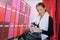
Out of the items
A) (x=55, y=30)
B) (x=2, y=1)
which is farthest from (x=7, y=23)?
(x=55, y=30)

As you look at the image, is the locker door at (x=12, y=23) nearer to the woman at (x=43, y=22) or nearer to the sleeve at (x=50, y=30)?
the woman at (x=43, y=22)

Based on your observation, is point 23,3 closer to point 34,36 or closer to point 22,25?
point 22,25

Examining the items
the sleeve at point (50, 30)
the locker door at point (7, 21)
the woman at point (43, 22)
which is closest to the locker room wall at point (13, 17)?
the locker door at point (7, 21)

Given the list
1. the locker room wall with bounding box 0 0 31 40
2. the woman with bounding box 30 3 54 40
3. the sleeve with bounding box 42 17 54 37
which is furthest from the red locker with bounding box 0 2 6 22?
the sleeve with bounding box 42 17 54 37

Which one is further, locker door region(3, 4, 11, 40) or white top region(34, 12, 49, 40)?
white top region(34, 12, 49, 40)

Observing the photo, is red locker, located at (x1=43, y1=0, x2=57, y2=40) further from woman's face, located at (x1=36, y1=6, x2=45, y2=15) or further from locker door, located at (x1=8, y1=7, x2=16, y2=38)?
locker door, located at (x1=8, y1=7, x2=16, y2=38)

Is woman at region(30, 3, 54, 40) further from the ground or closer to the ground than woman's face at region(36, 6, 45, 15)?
closer to the ground

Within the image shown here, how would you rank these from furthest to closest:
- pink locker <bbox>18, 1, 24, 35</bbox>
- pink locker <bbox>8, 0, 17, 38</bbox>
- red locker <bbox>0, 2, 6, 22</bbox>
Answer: pink locker <bbox>18, 1, 24, 35</bbox>, pink locker <bbox>8, 0, 17, 38</bbox>, red locker <bbox>0, 2, 6, 22</bbox>

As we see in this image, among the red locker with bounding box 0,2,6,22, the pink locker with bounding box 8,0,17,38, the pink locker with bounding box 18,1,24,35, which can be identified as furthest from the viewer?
the pink locker with bounding box 18,1,24,35

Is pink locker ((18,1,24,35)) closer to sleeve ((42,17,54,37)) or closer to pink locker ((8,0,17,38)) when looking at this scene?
pink locker ((8,0,17,38))

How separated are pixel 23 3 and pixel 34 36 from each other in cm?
34

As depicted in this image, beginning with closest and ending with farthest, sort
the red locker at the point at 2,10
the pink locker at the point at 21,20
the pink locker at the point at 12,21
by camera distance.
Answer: the red locker at the point at 2,10
the pink locker at the point at 12,21
the pink locker at the point at 21,20

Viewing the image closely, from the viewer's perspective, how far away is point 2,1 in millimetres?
1049

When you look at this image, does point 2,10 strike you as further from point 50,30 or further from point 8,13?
point 50,30
